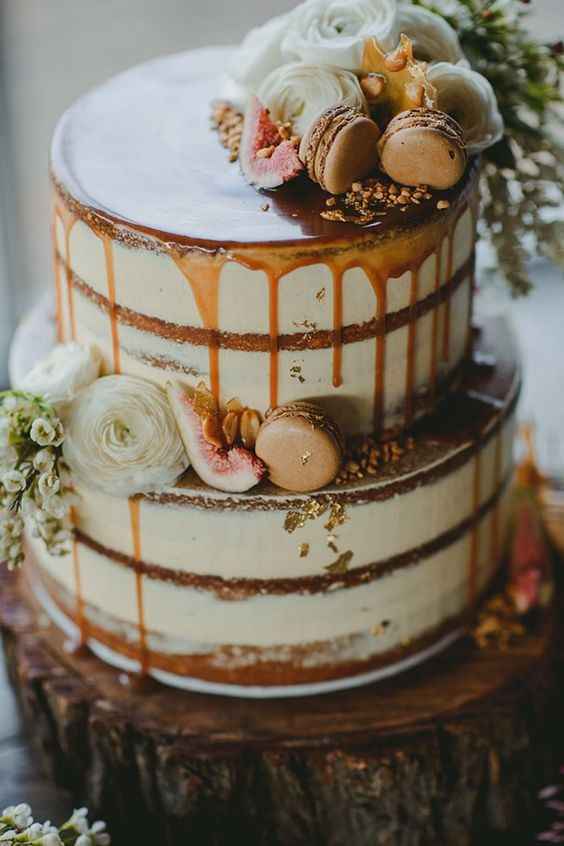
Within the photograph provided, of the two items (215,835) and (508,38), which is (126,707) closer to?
(215,835)

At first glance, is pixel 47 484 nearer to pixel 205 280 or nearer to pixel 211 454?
pixel 211 454

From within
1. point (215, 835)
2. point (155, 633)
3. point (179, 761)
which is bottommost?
point (215, 835)

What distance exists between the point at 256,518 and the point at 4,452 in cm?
56

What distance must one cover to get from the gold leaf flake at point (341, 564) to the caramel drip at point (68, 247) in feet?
2.60

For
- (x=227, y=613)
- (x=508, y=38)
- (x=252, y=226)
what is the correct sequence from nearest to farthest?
1. (x=252, y=226)
2. (x=227, y=613)
3. (x=508, y=38)

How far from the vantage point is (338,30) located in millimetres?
3057

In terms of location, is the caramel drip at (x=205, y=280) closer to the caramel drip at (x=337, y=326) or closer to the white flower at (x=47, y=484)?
the caramel drip at (x=337, y=326)

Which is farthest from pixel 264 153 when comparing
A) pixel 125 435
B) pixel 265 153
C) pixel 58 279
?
pixel 125 435

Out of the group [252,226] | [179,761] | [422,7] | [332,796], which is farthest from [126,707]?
[422,7]

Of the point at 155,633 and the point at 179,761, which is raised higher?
the point at 155,633

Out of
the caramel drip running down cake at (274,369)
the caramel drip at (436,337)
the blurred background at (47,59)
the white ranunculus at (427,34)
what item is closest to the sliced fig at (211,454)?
the caramel drip running down cake at (274,369)

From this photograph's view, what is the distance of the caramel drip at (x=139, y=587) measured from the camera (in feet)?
10.0

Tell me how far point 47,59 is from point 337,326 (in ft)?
9.06

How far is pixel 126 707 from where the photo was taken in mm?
3268
